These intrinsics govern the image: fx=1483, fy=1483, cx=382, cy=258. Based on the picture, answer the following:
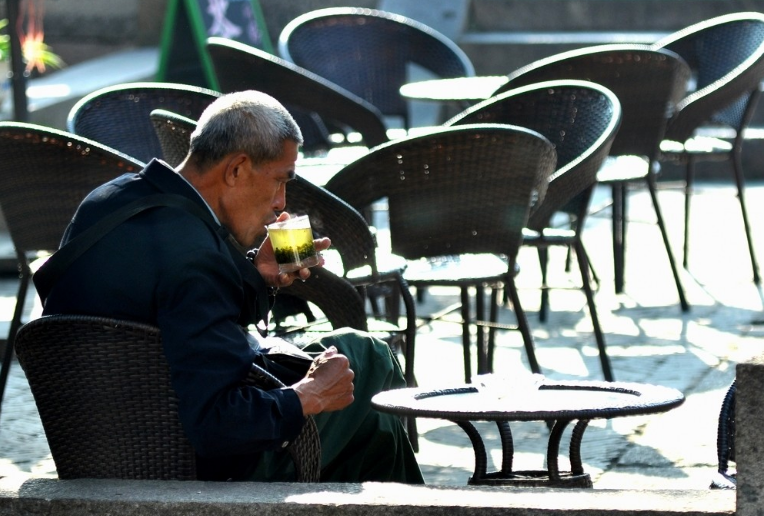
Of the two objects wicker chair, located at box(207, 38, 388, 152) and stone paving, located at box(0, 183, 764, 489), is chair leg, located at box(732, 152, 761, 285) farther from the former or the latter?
wicker chair, located at box(207, 38, 388, 152)

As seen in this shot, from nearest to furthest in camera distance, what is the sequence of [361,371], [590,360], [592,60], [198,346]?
1. [198,346]
2. [361,371]
3. [590,360]
4. [592,60]

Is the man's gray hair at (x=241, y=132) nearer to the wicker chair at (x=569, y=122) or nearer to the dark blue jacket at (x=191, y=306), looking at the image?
the dark blue jacket at (x=191, y=306)

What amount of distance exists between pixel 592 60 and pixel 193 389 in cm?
374

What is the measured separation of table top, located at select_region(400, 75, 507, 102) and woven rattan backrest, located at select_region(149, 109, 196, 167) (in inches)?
78.4

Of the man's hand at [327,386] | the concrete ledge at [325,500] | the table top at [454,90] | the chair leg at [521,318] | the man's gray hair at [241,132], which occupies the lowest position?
the chair leg at [521,318]

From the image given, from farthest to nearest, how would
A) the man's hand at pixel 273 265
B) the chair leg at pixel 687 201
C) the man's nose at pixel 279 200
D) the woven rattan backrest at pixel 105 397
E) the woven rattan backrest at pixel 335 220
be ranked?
the chair leg at pixel 687 201
the woven rattan backrest at pixel 335 220
the man's hand at pixel 273 265
the man's nose at pixel 279 200
the woven rattan backrest at pixel 105 397

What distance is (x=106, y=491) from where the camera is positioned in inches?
112

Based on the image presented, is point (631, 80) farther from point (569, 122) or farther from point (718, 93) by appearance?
point (569, 122)

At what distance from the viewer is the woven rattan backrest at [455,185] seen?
176 inches

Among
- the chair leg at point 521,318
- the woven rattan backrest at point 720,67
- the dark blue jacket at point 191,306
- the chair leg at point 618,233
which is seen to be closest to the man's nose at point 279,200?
the dark blue jacket at point 191,306

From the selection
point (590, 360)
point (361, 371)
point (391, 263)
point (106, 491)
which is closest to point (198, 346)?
point (106, 491)

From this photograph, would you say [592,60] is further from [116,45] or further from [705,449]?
[116,45]

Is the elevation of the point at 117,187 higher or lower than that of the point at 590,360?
higher

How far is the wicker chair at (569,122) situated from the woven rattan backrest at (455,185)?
36 cm
